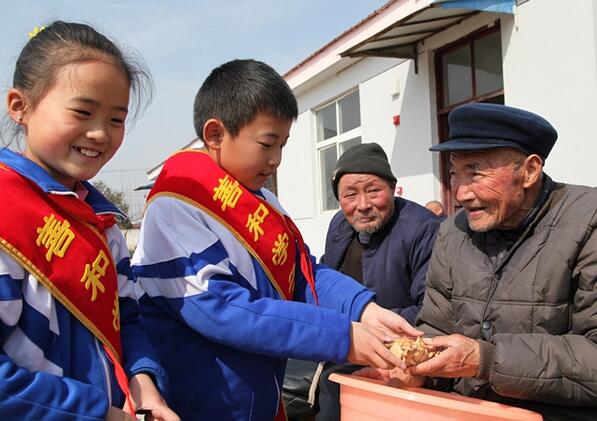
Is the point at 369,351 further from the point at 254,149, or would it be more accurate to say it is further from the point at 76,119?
the point at 76,119

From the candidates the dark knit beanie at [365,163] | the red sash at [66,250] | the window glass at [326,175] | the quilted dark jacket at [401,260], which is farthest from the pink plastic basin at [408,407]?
the window glass at [326,175]

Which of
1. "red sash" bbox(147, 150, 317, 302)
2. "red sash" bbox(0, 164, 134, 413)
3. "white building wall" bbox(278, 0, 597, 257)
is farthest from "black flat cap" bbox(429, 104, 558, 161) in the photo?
"white building wall" bbox(278, 0, 597, 257)

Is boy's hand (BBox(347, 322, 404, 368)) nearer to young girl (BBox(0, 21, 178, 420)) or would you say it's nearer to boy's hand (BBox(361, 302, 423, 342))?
boy's hand (BBox(361, 302, 423, 342))

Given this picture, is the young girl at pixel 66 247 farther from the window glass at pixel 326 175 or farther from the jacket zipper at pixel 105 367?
the window glass at pixel 326 175

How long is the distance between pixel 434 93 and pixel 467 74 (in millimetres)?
536

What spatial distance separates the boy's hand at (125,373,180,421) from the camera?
1273mm

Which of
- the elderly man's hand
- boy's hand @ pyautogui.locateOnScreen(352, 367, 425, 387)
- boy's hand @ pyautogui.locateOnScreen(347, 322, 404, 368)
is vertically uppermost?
boy's hand @ pyautogui.locateOnScreen(347, 322, 404, 368)

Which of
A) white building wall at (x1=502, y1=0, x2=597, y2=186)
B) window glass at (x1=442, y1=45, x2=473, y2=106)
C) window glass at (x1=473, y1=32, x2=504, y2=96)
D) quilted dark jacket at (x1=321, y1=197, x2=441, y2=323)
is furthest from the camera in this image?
window glass at (x1=442, y1=45, x2=473, y2=106)

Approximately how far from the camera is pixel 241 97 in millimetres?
1733

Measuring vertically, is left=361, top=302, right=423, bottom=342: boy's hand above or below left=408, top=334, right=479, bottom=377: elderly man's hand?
above

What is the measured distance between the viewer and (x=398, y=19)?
21.1 feet

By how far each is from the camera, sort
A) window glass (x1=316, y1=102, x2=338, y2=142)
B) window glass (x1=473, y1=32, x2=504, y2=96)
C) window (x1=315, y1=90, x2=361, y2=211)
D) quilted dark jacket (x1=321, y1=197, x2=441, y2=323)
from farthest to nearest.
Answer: window glass (x1=316, y1=102, x2=338, y2=142) < window (x1=315, y1=90, x2=361, y2=211) < window glass (x1=473, y1=32, x2=504, y2=96) < quilted dark jacket (x1=321, y1=197, x2=441, y2=323)

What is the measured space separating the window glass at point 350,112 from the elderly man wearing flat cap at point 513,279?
7061 millimetres

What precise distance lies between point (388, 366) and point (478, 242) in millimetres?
703
